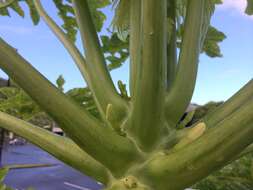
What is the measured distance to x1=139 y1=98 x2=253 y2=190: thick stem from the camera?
0.54m

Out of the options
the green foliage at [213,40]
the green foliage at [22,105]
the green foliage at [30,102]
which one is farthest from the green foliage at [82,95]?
the green foliage at [213,40]

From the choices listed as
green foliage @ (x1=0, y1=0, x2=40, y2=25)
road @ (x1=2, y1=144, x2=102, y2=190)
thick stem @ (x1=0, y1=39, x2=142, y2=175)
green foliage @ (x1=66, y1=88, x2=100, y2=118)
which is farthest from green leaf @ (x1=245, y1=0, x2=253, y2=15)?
road @ (x1=2, y1=144, x2=102, y2=190)

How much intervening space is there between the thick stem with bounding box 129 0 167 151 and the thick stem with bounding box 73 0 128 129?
0.26ft

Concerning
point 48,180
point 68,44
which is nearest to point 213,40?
point 68,44

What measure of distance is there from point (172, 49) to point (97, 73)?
22cm

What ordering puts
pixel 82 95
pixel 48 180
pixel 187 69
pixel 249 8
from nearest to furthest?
pixel 187 69, pixel 249 8, pixel 82 95, pixel 48 180

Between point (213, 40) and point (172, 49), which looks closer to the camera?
point (172, 49)

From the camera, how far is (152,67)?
650 millimetres

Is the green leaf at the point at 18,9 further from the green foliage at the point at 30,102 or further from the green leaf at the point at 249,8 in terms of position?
the green leaf at the point at 249,8

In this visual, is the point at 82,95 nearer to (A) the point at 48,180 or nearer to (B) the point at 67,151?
(B) the point at 67,151

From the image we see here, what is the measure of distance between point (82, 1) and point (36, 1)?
261 millimetres

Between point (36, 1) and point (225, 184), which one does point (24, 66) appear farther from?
point (225, 184)

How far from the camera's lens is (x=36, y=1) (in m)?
1.06

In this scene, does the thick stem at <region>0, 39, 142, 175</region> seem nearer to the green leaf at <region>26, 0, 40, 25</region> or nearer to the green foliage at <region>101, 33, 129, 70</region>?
the green foliage at <region>101, 33, 129, 70</region>
